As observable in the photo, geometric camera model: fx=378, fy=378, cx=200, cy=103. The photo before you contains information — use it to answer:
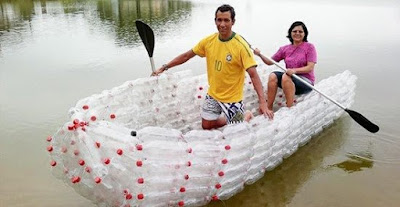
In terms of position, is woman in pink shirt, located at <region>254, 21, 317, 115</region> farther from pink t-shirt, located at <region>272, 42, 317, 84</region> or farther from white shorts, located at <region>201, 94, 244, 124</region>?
white shorts, located at <region>201, 94, 244, 124</region>

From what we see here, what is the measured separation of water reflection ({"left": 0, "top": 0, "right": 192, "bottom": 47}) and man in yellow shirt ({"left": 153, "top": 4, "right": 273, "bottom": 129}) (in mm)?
6424

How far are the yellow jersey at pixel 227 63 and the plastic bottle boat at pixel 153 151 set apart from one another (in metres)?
0.43

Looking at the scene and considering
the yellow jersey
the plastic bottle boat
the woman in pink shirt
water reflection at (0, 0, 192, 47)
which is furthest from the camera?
water reflection at (0, 0, 192, 47)

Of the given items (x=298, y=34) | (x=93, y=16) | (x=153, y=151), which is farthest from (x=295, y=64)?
(x=93, y=16)

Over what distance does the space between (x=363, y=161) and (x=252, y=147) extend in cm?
176

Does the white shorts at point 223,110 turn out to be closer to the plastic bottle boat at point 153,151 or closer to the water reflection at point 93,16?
the plastic bottle boat at point 153,151

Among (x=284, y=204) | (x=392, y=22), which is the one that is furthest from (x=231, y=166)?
(x=392, y=22)

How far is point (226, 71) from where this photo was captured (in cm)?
372

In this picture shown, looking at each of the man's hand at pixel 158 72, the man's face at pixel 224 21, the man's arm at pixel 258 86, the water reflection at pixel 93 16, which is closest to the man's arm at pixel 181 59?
the man's hand at pixel 158 72

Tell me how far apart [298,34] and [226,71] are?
1.52 m

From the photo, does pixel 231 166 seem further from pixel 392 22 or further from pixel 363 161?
pixel 392 22

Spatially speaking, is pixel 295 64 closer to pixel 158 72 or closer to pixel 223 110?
pixel 223 110

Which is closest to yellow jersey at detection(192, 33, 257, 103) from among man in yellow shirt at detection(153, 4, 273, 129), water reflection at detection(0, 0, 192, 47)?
man in yellow shirt at detection(153, 4, 273, 129)

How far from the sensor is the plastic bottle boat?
9.27ft
